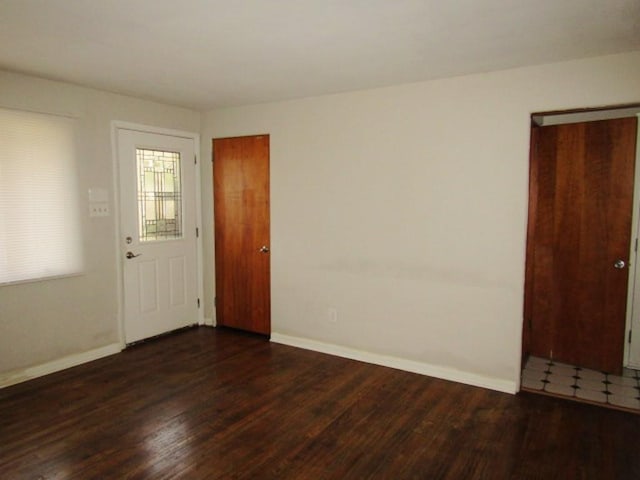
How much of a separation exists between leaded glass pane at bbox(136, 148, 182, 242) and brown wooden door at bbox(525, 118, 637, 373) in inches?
135

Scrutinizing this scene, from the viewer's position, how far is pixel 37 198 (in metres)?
3.56

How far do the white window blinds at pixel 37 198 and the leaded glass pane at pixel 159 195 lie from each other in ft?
2.19

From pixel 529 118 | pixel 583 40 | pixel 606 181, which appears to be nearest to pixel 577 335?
pixel 606 181

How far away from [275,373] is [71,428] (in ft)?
4.93

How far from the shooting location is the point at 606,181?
3.67 m

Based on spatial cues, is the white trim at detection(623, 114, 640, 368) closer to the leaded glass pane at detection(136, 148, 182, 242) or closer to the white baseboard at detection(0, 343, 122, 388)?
the leaded glass pane at detection(136, 148, 182, 242)

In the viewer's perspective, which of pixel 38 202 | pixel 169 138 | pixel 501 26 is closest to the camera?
pixel 501 26

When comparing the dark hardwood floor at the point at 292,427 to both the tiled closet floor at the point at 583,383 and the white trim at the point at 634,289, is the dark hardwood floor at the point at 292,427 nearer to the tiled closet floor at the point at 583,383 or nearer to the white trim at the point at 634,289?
the tiled closet floor at the point at 583,383

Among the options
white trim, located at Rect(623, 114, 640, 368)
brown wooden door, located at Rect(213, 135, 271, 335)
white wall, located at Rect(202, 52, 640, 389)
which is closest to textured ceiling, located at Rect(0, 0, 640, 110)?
white wall, located at Rect(202, 52, 640, 389)

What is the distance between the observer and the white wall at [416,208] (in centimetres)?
327

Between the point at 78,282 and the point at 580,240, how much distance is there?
14.2 ft

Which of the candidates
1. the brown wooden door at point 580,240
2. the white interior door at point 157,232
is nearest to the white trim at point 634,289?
the brown wooden door at point 580,240

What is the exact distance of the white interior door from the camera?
429cm

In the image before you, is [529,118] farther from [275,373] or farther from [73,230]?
[73,230]
